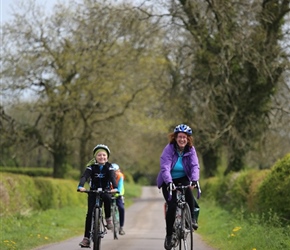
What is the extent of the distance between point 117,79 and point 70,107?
3.95 m

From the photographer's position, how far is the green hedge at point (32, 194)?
19.9 m

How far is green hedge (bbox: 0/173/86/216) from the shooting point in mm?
19906

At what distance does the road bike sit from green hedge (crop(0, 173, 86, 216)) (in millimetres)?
10023

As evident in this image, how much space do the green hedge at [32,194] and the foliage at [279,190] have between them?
25.9ft

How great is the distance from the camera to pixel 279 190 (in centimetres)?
1431

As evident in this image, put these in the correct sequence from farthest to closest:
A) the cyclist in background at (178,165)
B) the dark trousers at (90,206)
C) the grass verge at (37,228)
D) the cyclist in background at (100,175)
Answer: the grass verge at (37,228), the cyclist in background at (100,175), the dark trousers at (90,206), the cyclist in background at (178,165)

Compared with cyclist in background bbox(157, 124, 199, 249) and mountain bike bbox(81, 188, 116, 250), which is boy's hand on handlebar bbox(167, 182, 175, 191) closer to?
cyclist in background bbox(157, 124, 199, 249)

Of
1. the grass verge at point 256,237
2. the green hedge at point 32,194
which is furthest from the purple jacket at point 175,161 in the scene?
the green hedge at point 32,194

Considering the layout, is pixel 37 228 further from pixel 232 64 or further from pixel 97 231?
pixel 232 64

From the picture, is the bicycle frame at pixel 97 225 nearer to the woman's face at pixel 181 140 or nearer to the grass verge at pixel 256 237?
the woman's face at pixel 181 140

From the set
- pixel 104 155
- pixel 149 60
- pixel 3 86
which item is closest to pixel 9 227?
pixel 104 155

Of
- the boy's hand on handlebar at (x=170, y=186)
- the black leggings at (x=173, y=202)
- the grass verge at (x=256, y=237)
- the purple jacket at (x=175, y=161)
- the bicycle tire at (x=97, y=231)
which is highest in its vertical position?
the purple jacket at (x=175, y=161)

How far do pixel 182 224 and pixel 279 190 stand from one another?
511cm

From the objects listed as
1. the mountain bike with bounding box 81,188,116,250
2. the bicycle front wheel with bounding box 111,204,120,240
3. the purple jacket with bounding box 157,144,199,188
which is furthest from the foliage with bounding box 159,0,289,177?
the purple jacket with bounding box 157,144,199,188
